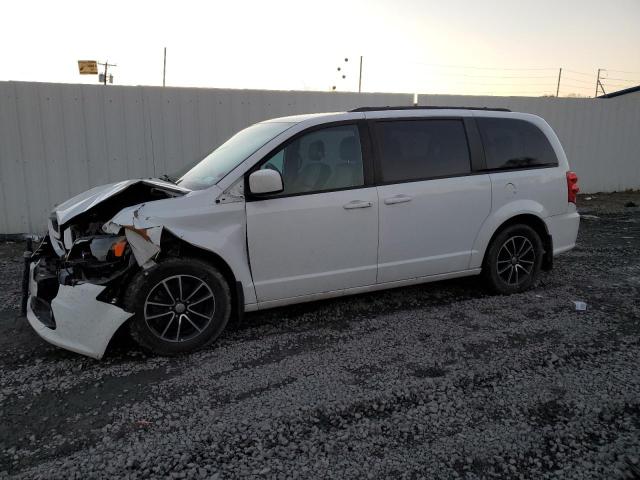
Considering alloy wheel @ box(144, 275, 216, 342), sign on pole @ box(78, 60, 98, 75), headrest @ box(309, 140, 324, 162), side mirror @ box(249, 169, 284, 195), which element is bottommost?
alloy wheel @ box(144, 275, 216, 342)

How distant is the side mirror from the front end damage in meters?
0.55

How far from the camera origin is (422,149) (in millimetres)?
4582

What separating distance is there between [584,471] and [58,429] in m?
2.81

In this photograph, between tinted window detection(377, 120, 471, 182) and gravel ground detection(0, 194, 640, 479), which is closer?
gravel ground detection(0, 194, 640, 479)

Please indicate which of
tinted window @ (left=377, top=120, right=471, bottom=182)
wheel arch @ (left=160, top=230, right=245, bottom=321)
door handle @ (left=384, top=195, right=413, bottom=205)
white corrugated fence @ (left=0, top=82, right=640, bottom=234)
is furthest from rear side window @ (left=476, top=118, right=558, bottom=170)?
white corrugated fence @ (left=0, top=82, right=640, bottom=234)

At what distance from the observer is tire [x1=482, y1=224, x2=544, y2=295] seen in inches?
195

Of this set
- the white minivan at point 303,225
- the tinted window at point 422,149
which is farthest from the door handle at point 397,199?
the tinted window at point 422,149

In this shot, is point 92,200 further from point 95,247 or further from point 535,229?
point 535,229

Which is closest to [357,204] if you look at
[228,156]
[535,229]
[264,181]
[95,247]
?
[264,181]

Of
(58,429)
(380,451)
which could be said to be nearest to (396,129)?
(380,451)

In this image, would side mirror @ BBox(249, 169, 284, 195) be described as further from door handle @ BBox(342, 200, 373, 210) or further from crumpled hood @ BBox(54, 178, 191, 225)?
door handle @ BBox(342, 200, 373, 210)

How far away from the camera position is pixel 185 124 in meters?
8.60

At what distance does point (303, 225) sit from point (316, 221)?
116 mm

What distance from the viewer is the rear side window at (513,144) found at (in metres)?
4.90
